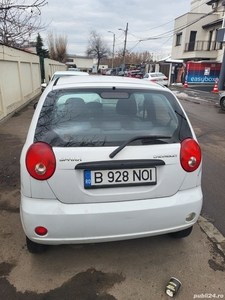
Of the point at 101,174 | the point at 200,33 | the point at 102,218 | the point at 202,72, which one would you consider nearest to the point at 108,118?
the point at 101,174

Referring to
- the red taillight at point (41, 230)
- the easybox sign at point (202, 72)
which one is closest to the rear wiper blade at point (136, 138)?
the red taillight at point (41, 230)

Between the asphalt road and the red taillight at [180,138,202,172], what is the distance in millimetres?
977

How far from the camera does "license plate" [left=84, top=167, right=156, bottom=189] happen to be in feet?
6.40

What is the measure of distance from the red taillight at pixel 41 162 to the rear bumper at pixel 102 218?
0.75 feet

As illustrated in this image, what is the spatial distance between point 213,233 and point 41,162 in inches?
84.1

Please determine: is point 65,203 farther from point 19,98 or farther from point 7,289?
point 19,98

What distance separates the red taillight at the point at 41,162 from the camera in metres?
1.88

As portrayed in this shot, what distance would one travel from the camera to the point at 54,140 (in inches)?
76.8

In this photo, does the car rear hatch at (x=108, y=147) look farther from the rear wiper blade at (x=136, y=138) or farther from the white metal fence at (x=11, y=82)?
the white metal fence at (x=11, y=82)

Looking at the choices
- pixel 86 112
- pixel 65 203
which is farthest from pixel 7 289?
pixel 86 112

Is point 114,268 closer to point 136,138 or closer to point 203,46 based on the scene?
point 136,138

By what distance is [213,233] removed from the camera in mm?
2795

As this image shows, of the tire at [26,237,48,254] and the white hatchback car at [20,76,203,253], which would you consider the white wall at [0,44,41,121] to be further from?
the white hatchback car at [20,76,203,253]

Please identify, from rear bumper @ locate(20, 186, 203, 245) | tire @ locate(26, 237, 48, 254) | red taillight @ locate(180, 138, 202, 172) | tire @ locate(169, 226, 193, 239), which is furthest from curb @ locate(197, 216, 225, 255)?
tire @ locate(26, 237, 48, 254)
